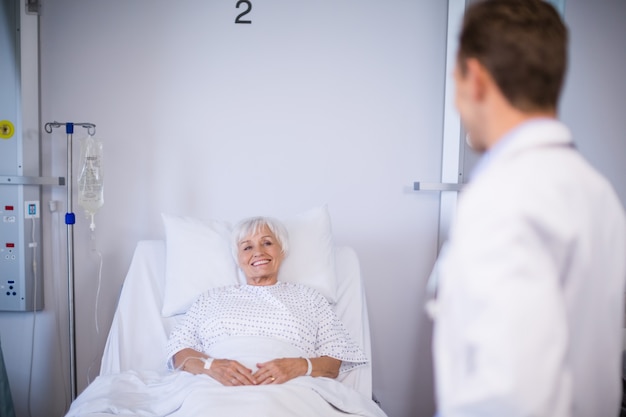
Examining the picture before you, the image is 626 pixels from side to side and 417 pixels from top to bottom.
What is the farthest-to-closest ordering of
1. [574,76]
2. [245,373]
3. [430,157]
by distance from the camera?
[430,157] < [574,76] < [245,373]

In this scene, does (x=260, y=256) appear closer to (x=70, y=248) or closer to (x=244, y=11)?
(x=70, y=248)

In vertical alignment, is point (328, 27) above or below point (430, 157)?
above

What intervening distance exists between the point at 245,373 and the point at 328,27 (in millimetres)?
1596

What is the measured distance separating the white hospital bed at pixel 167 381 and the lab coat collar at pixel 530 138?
0.95 m

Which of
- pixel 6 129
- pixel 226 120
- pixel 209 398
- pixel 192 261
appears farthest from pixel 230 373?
pixel 6 129

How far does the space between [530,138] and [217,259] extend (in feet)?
4.95

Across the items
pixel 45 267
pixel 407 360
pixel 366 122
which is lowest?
pixel 407 360

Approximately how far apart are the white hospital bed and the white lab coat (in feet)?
2.63

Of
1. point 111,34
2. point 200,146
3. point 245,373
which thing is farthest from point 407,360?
point 111,34

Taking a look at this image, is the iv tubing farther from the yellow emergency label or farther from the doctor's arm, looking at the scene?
the doctor's arm

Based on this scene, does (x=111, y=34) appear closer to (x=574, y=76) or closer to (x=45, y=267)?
(x=45, y=267)

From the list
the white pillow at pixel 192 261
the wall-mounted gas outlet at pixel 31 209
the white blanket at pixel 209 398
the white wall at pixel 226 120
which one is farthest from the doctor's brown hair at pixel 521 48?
the wall-mounted gas outlet at pixel 31 209

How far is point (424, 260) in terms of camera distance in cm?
239

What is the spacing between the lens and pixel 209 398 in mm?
1337
